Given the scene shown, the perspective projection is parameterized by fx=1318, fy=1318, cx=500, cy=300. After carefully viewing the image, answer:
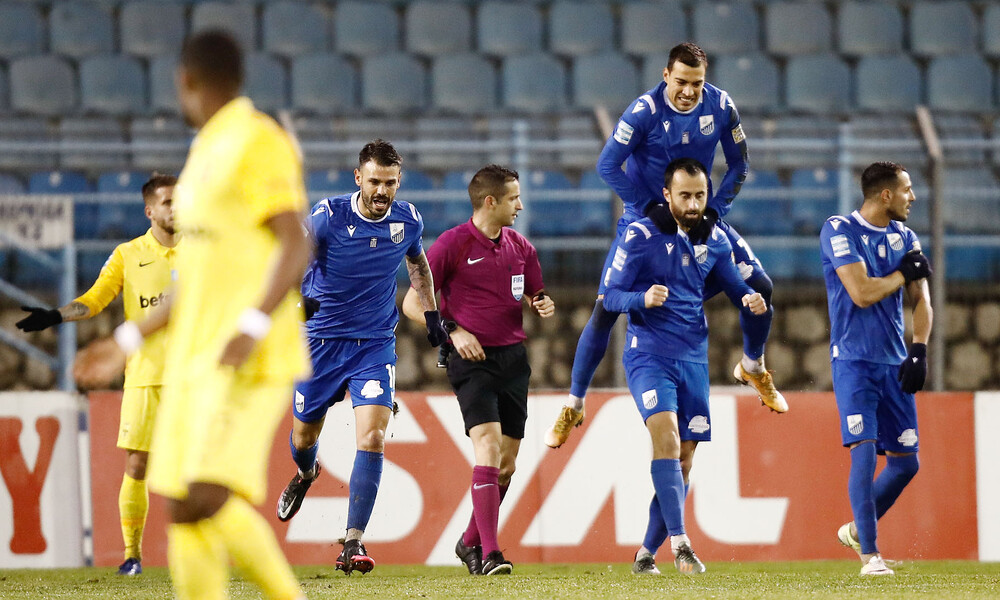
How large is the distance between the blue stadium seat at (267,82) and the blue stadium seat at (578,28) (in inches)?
108

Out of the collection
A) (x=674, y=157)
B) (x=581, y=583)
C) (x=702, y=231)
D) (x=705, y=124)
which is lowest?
(x=581, y=583)

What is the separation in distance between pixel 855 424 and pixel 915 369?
384mm

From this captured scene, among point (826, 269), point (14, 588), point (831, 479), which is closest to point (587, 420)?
point (831, 479)

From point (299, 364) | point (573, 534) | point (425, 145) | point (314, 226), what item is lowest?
point (573, 534)

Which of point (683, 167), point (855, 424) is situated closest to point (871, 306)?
point (855, 424)

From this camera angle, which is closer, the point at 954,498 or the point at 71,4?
the point at 954,498

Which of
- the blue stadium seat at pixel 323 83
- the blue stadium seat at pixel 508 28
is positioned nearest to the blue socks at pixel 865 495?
the blue stadium seat at pixel 323 83

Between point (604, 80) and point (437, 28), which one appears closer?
point (604, 80)

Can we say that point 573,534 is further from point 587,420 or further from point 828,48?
point 828,48

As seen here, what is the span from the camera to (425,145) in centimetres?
951

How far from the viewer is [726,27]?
44.1 feet

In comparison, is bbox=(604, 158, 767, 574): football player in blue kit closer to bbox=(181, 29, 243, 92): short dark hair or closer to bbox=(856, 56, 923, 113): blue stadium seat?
bbox=(181, 29, 243, 92): short dark hair

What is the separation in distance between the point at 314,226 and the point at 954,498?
4.18 meters

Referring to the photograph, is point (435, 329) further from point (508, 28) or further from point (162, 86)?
point (508, 28)
